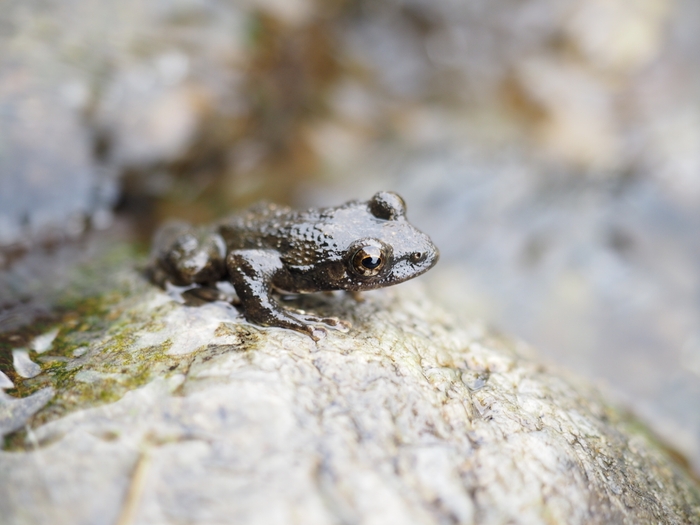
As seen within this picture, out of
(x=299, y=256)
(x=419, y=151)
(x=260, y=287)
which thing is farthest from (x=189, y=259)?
(x=419, y=151)

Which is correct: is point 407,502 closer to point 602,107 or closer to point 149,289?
point 149,289

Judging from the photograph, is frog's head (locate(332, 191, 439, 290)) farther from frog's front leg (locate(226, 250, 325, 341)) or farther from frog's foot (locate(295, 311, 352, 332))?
frog's front leg (locate(226, 250, 325, 341))

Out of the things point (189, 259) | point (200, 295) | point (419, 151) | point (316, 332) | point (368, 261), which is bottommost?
point (200, 295)

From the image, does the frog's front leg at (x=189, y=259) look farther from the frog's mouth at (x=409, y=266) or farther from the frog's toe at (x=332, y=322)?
the frog's mouth at (x=409, y=266)

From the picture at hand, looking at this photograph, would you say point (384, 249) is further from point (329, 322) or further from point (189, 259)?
point (189, 259)

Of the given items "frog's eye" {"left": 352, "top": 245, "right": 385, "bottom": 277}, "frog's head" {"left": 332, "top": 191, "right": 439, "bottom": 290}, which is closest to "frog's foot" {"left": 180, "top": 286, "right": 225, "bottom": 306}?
"frog's head" {"left": 332, "top": 191, "right": 439, "bottom": 290}
